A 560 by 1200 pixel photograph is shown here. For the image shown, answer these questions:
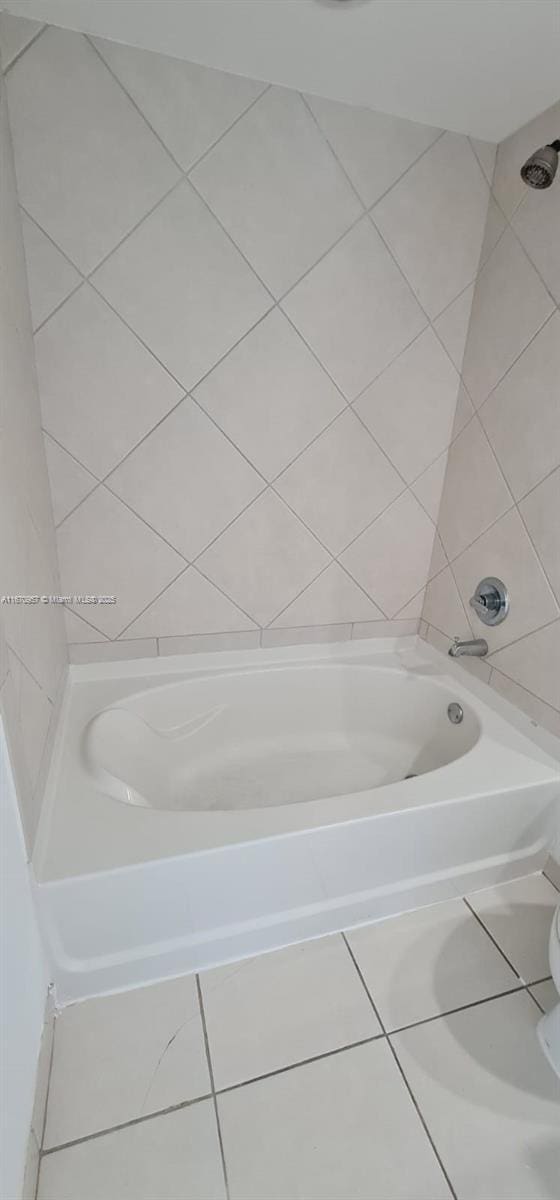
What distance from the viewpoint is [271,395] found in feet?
4.45

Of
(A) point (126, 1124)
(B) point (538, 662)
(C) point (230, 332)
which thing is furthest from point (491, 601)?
(A) point (126, 1124)

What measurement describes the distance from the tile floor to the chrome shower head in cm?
165

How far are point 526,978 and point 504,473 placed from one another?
119 cm

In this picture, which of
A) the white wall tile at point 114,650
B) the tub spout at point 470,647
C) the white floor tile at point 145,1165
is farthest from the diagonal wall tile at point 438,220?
the white floor tile at point 145,1165

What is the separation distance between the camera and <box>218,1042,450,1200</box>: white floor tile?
2.52 feet

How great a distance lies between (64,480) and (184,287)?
22.0 inches

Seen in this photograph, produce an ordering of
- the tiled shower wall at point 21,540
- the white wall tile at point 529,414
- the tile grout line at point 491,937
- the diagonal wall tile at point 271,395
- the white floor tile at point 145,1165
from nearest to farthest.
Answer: the white floor tile at point 145,1165
the tiled shower wall at point 21,540
the tile grout line at point 491,937
the white wall tile at point 529,414
the diagonal wall tile at point 271,395

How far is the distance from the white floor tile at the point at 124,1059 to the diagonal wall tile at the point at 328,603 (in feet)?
3.20

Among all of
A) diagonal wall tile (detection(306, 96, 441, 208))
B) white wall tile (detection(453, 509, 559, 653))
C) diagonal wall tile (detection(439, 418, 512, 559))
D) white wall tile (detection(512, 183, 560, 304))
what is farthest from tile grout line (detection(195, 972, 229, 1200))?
diagonal wall tile (detection(306, 96, 441, 208))

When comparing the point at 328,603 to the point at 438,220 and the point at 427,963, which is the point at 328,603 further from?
the point at 438,220

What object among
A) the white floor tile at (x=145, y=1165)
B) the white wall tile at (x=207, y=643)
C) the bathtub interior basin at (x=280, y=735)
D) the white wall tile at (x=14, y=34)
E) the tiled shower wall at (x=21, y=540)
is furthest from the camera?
the white wall tile at (x=207, y=643)

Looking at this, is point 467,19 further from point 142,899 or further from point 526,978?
point 526,978

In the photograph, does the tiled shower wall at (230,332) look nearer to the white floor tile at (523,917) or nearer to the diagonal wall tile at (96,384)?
the diagonal wall tile at (96,384)

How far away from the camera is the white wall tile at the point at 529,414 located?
119 centimetres
